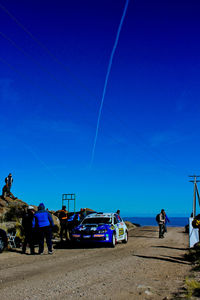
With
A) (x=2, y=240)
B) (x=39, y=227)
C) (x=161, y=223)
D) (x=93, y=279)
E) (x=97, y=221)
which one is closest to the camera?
(x=93, y=279)

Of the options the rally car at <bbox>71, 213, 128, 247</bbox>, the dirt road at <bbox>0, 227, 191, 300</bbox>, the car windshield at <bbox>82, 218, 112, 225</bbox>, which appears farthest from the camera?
the car windshield at <bbox>82, 218, 112, 225</bbox>

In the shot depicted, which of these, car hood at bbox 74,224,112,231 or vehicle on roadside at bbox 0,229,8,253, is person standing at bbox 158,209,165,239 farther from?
vehicle on roadside at bbox 0,229,8,253

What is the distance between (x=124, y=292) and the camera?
590cm

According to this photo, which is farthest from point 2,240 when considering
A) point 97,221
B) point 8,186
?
point 8,186

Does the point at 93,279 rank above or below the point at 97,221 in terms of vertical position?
below

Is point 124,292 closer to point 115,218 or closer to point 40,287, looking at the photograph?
point 40,287

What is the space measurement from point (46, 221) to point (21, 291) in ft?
22.2

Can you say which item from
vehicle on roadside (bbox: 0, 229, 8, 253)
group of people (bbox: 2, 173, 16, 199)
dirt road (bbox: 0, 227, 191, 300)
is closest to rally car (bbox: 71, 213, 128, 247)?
vehicle on roadside (bbox: 0, 229, 8, 253)

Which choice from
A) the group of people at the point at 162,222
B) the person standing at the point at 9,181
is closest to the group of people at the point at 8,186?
the person standing at the point at 9,181

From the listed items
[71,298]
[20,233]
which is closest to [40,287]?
[71,298]

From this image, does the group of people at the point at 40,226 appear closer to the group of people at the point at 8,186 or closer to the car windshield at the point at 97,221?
the car windshield at the point at 97,221

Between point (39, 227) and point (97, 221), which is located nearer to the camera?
point (39, 227)

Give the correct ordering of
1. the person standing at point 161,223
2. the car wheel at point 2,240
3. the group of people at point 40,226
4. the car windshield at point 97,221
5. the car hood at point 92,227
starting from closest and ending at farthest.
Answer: the car wheel at point 2,240 < the group of people at point 40,226 < the car hood at point 92,227 < the car windshield at point 97,221 < the person standing at point 161,223

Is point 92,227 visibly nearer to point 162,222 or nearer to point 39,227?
point 39,227
